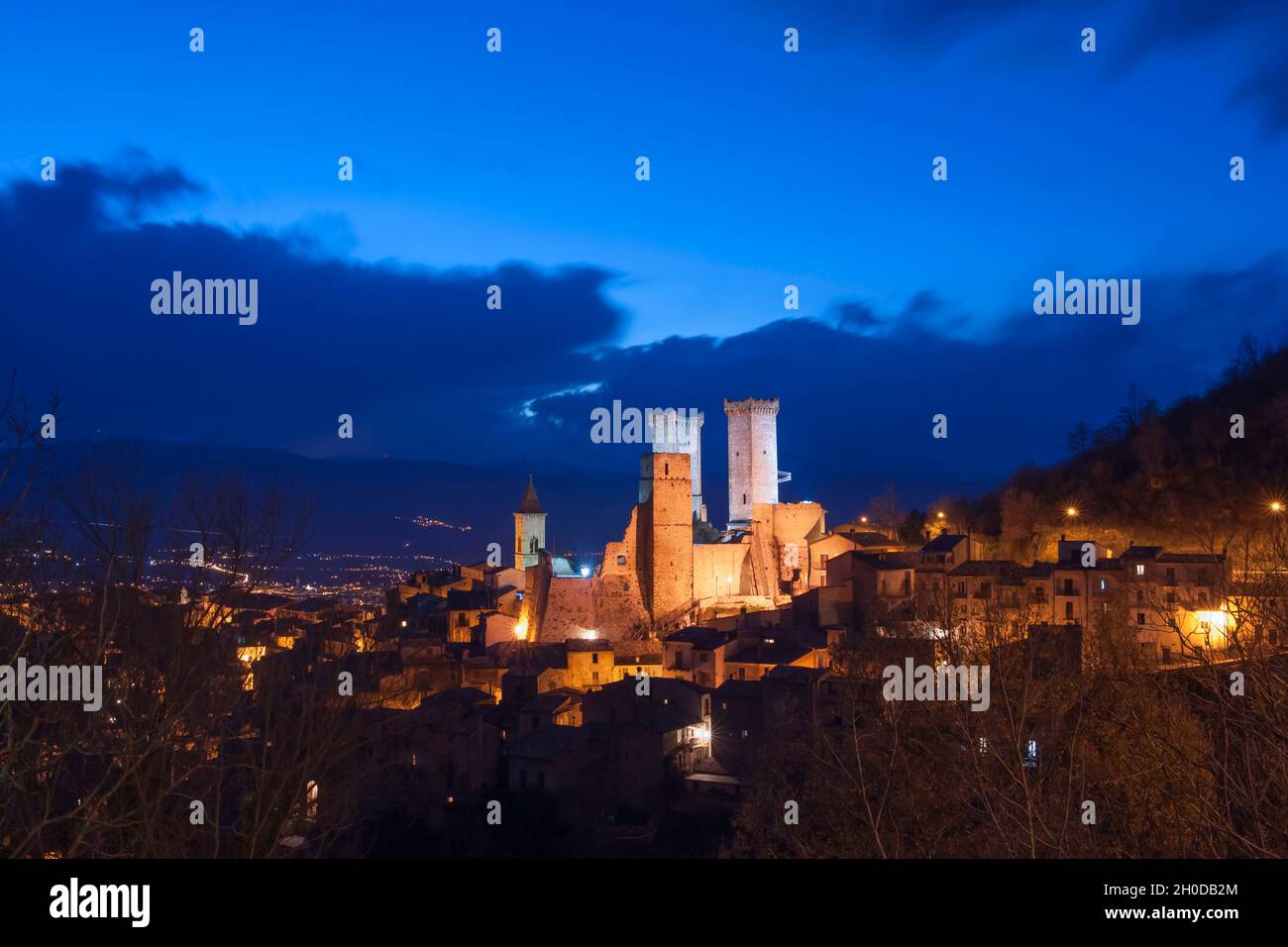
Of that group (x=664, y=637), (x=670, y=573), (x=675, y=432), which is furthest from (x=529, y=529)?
(x=664, y=637)

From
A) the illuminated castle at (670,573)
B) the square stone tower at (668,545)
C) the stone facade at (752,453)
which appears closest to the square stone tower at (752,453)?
the stone facade at (752,453)

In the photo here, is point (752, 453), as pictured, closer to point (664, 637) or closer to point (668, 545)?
point (668, 545)

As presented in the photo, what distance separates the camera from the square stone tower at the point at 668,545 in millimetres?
41031

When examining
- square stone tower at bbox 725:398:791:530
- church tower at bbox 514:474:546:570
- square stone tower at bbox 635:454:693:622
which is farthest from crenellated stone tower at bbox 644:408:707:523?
square stone tower at bbox 635:454:693:622

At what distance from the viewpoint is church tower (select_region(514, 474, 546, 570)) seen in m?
56.3

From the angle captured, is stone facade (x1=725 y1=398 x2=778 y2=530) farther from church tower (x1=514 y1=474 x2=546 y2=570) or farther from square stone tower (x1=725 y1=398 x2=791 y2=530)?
church tower (x1=514 y1=474 x2=546 y2=570)

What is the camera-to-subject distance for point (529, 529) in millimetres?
57062

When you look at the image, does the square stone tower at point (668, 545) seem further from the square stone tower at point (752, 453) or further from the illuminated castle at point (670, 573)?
the square stone tower at point (752, 453)

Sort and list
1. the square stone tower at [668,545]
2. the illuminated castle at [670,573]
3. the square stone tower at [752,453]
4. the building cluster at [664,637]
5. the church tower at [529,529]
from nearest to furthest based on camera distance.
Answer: the building cluster at [664,637] < the illuminated castle at [670,573] < the square stone tower at [668,545] < the church tower at [529,529] < the square stone tower at [752,453]

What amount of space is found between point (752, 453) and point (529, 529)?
15.0 m

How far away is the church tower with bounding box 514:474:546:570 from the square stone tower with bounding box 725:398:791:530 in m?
12.1

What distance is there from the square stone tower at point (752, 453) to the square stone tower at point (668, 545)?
16552 millimetres
